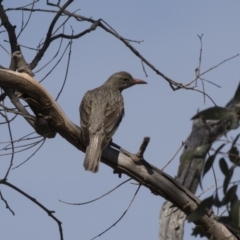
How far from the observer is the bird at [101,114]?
6.97m

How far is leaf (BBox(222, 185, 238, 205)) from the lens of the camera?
13.1ft

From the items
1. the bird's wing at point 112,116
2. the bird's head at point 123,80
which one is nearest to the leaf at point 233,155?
the bird's wing at point 112,116

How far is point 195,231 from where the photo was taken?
15.4ft

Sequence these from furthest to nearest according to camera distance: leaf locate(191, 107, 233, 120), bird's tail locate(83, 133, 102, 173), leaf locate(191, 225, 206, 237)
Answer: bird's tail locate(83, 133, 102, 173), leaf locate(191, 225, 206, 237), leaf locate(191, 107, 233, 120)

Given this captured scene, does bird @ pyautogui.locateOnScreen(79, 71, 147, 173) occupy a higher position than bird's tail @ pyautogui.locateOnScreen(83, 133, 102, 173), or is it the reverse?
bird @ pyautogui.locateOnScreen(79, 71, 147, 173)

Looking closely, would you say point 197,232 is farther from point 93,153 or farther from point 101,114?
point 101,114

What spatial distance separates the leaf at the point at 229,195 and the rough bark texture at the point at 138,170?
220 cm

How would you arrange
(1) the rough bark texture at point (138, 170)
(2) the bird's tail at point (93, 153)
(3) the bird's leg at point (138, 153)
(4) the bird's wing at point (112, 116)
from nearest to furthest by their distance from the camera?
1. (3) the bird's leg at point (138, 153)
2. (1) the rough bark texture at point (138, 170)
3. (2) the bird's tail at point (93, 153)
4. (4) the bird's wing at point (112, 116)

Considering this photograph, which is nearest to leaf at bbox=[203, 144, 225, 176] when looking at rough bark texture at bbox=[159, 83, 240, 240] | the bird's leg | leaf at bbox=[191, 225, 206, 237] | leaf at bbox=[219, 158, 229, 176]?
leaf at bbox=[219, 158, 229, 176]

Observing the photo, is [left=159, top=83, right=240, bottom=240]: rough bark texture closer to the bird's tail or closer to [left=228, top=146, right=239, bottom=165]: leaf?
the bird's tail

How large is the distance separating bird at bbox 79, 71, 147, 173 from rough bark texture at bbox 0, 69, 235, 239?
0.49 m

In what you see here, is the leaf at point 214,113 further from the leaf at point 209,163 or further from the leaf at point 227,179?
the leaf at point 227,179

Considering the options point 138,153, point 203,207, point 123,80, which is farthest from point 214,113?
point 123,80

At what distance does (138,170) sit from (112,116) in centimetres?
226
